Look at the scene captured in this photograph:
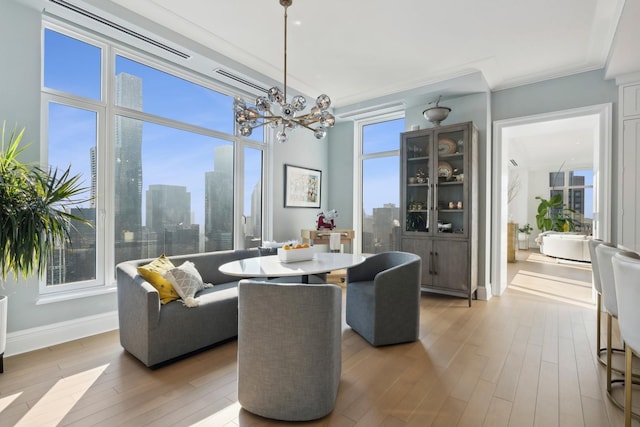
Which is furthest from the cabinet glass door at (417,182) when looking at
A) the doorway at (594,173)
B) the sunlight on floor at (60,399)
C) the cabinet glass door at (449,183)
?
the sunlight on floor at (60,399)

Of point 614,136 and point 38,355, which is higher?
point 614,136

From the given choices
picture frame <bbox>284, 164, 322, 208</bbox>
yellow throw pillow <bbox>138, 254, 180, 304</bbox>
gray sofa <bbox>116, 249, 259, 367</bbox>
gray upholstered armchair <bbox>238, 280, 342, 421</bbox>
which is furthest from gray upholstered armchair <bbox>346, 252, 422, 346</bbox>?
picture frame <bbox>284, 164, 322, 208</bbox>

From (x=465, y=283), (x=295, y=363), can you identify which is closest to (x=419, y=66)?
(x=465, y=283)

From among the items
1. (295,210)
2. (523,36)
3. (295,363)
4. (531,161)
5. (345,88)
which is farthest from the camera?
(531,161)

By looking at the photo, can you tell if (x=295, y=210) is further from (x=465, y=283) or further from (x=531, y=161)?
(x=531, y=161)

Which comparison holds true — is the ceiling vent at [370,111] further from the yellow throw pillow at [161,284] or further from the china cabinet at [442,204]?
the yellow throw pillow at [161,284]

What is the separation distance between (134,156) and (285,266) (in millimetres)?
2251

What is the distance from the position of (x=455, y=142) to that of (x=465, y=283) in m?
1.89

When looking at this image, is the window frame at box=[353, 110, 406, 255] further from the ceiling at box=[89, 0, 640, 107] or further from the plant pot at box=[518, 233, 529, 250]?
the plant pot at box=[518, 233, 529, 250]

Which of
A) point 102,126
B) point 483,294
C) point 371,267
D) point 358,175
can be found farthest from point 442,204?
point 102,126

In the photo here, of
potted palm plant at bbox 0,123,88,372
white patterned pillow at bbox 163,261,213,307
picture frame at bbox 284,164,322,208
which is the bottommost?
white patterned pillow at bbox 163,261,213,307

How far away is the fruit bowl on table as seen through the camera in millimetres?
2811

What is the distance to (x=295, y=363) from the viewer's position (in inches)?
68.2

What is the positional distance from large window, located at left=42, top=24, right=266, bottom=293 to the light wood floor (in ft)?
3.29
